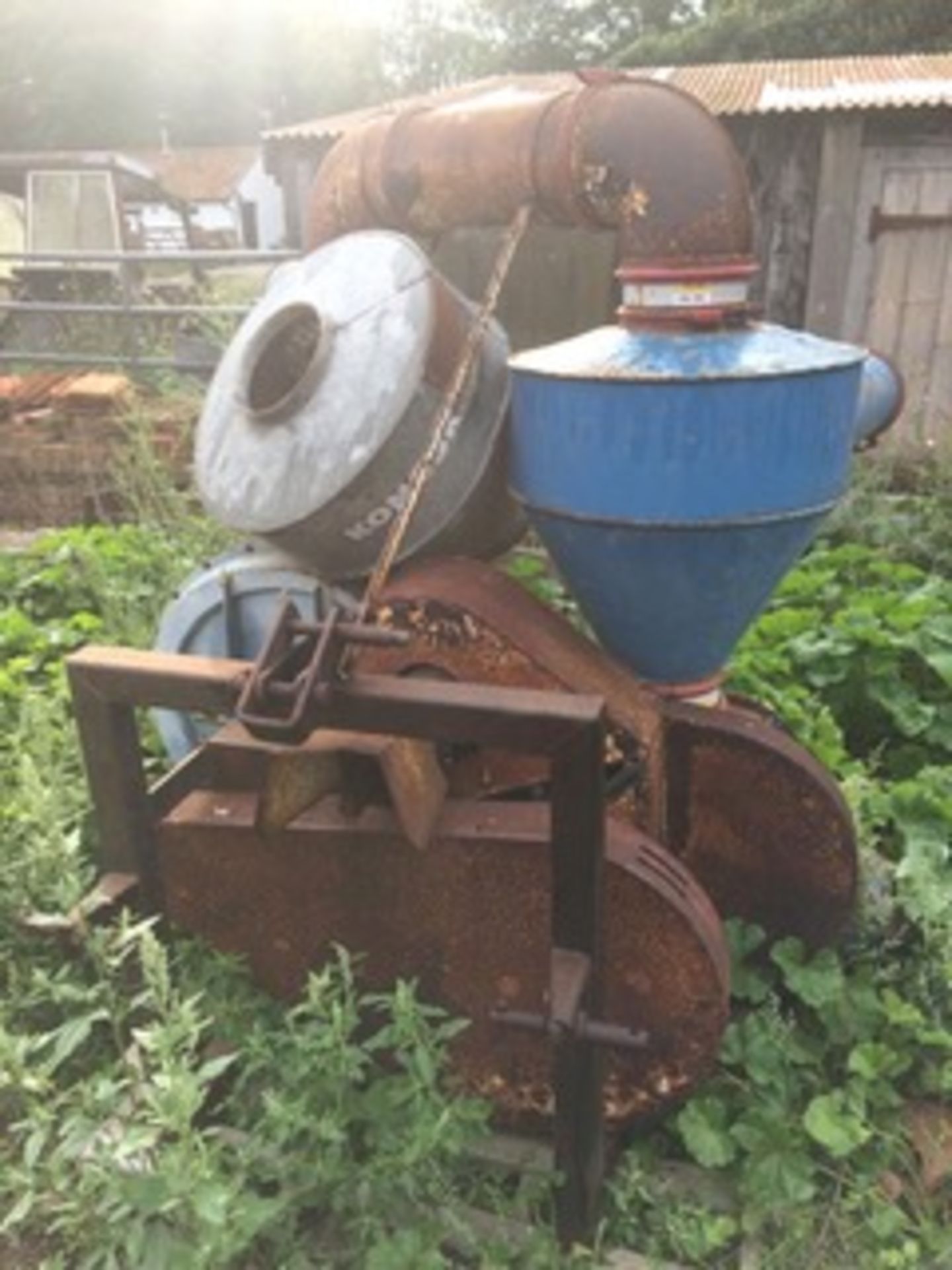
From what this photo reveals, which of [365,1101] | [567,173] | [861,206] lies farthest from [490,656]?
[861,206]

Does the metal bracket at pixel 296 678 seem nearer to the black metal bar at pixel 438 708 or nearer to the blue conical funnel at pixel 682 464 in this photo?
the black metal bar at pixel 438 708

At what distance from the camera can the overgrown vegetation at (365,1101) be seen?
1.73 meters

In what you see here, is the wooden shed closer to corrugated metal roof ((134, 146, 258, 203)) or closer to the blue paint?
the blue paint

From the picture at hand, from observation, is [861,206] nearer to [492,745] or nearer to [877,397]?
[877,397]

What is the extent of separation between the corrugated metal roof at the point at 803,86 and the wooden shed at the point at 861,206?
0.02 meters

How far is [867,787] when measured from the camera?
121 inches

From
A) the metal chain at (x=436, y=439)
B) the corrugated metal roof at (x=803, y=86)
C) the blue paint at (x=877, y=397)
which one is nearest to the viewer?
the metal chain at (x=436, y=439)

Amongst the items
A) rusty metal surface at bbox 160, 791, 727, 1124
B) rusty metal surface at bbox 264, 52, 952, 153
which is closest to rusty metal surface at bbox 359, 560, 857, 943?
rusty metal surface at bbox 160, 791, 727, 1124

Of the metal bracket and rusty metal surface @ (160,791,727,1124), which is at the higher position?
the metal bracket

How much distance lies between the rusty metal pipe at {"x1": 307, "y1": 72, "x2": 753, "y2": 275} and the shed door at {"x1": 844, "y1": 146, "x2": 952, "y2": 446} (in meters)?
4.66

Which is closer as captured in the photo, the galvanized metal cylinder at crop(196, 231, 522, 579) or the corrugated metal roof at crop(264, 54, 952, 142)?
the galvanized metal cylinder at crop(196, 231, 522, 579)

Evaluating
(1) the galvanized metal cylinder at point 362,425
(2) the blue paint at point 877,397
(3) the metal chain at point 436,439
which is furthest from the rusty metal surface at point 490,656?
(2) the blue paint at point 877,397

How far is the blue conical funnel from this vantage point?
2.09 metres

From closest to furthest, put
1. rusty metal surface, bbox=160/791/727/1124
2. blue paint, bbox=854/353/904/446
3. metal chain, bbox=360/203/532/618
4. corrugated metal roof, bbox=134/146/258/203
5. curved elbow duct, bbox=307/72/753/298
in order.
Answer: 1. rusty metal surface, bbox=160/791/727/1124
2. metal chain, bbox=360/203/532/618
3. curved elbow duct, bbox=307/72/753/298
4. blue paint, bbox=854/353/904/446
5. corrugated metal roof, bbox=134/146/258/203
